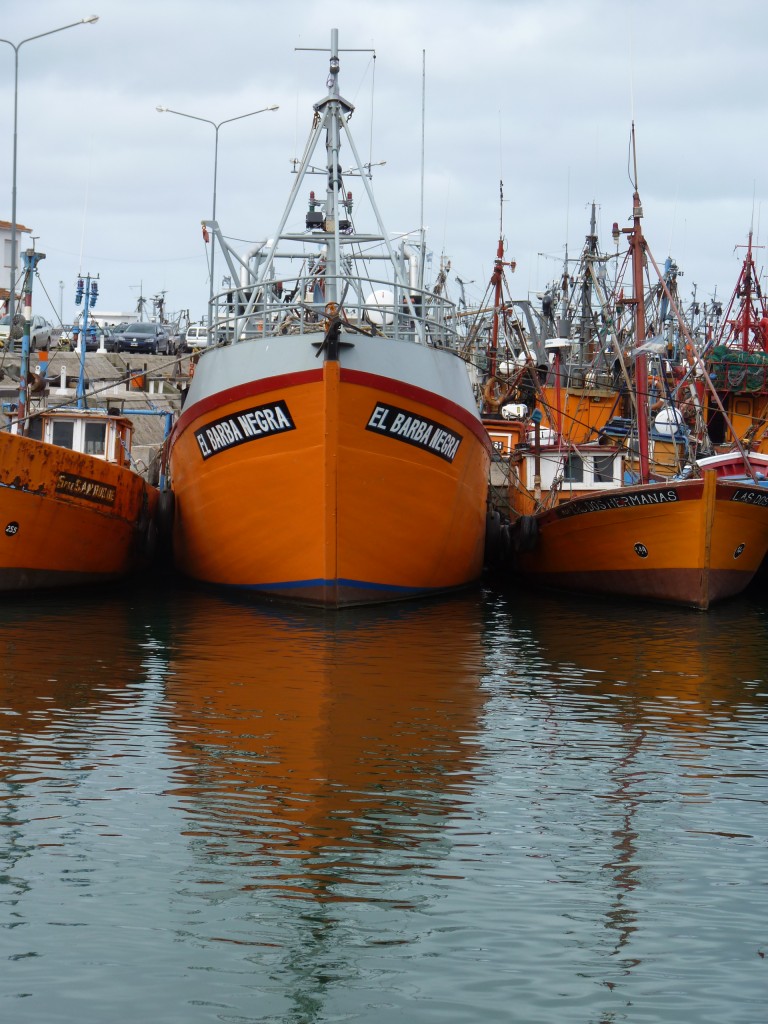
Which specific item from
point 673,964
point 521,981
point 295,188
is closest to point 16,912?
point 521,981

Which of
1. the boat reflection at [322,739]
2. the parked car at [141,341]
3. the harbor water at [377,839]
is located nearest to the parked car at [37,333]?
the parked car at [141,341]

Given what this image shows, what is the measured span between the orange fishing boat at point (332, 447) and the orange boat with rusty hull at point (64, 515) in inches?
44.1

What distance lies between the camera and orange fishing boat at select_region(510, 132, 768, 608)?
69.3ft

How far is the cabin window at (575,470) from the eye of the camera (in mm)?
26906

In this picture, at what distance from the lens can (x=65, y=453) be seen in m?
19.5

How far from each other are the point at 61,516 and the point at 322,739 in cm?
984

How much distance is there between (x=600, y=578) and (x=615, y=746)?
11.9 meters

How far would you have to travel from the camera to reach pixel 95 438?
931 inches

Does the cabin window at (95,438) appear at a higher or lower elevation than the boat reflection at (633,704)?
higher

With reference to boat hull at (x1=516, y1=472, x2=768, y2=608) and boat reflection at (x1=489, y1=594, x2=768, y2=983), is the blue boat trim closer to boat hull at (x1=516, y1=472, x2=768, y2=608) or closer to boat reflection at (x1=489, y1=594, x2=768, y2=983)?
boat reflection at (x1=489, y1=594, x2=768, y2=983)

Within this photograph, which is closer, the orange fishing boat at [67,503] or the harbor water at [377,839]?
the harbor water at [377,839]

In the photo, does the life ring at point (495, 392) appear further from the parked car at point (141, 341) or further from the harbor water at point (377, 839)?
the parked car at point (141, 341)

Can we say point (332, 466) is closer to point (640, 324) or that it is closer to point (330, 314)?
point (330, 314)

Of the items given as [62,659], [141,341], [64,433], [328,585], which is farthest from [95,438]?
[141,341]
